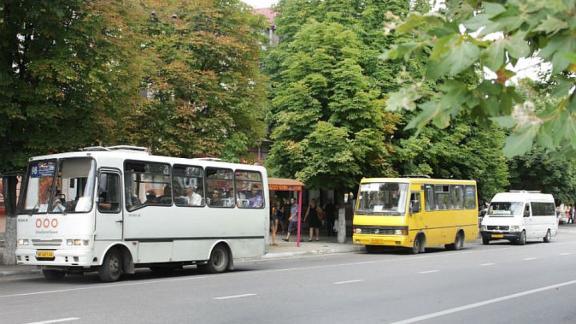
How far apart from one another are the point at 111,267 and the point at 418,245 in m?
15.0

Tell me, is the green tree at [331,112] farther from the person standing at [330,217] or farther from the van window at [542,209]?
the van window at [542,209]

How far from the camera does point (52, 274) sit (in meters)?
17.5

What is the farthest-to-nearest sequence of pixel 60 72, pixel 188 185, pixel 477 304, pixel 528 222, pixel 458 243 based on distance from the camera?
pixel 528 222, pixel 458 243, pixel 188 185, pixel 60 72, pixel 477 304

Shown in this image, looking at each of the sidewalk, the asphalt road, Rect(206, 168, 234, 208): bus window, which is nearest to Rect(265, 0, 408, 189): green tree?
the sidewalk

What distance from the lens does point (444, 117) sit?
3.99m

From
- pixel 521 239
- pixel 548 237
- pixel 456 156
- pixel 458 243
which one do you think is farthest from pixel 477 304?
pixel 548 237

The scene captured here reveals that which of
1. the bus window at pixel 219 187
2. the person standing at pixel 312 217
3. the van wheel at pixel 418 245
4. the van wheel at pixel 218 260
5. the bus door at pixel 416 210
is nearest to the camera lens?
the van wheel at pixel 218 260

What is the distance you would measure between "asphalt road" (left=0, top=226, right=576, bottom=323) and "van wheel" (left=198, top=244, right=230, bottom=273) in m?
0.43

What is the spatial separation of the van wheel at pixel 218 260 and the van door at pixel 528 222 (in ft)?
68.5

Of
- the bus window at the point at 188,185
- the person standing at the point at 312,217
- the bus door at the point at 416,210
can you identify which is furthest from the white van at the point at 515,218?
the bus window at the point at 188,185

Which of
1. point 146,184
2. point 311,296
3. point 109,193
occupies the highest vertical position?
point 146,184

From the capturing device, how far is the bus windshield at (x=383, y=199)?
89.8 ft

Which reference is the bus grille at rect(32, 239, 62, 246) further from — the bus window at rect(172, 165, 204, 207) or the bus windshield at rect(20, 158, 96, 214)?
the bus window at rect(172, 165, 204, 207)

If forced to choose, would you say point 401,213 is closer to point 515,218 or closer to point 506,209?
point 515,218
